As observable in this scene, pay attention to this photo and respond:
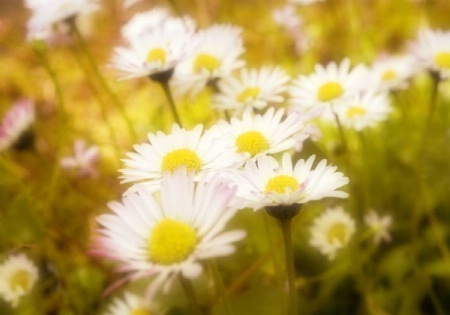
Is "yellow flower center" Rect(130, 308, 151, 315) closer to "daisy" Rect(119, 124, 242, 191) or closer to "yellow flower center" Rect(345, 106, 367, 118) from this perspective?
"daisy" Rect(119, 124, 242, 191)

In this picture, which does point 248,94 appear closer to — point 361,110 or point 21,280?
point 361,110

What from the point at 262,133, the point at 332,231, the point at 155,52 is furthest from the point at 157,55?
the point at 332,231

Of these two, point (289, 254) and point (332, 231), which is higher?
point (332, 231)

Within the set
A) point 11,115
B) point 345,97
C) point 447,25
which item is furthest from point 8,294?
point 447,25

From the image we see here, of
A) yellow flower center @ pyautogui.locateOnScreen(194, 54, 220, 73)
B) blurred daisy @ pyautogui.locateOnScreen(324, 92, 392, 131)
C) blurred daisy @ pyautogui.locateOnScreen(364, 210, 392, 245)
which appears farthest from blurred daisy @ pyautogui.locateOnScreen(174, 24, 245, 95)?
blurred daisy @ pyautogui.locateOnScreen(364, 210, 392, 245)

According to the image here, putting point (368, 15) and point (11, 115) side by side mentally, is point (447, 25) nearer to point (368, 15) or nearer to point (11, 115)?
point (368, 15)

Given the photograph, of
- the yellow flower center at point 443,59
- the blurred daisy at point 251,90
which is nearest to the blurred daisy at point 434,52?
the yellow flower center at point 443,59

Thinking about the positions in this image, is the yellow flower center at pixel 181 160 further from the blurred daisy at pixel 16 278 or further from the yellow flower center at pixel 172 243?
the blurred daisy at pixel 16 278
